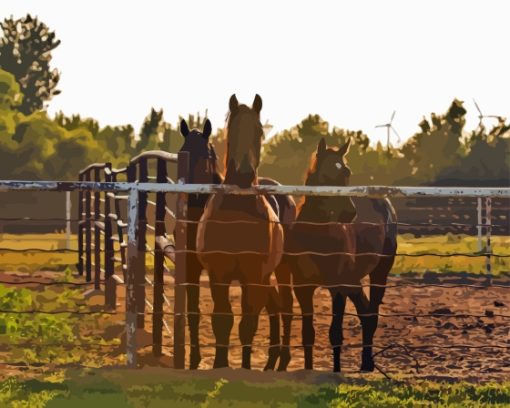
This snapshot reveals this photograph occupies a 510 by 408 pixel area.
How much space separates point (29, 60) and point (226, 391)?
72.2 meters

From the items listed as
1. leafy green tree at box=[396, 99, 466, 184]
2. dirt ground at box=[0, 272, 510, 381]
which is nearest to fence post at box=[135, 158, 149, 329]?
dirt ground at box=[0, 272, 510, 381]

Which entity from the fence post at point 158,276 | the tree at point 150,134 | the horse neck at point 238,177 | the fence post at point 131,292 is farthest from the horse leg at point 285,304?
the tree at point 150,134

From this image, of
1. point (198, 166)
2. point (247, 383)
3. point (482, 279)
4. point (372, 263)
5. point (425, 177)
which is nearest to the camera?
point (247, 383)

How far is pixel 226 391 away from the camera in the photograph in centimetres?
605

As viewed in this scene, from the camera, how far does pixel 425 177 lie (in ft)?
168

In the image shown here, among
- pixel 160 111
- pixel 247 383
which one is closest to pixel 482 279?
pixel 247 383

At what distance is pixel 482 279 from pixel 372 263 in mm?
8599

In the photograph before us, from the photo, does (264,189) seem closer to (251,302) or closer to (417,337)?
(251,302)

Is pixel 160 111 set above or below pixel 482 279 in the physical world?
above

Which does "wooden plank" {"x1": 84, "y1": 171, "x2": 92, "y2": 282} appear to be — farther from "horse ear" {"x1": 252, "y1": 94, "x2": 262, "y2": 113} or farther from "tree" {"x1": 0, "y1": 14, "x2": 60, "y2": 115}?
"tree" {"x1": 0, "y1": 14, "x2": 60, "y2": 115}

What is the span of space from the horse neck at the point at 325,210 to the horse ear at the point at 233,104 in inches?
46.8

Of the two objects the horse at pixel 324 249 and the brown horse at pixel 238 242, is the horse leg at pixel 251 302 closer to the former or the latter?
the brown horse at pixel 238 242

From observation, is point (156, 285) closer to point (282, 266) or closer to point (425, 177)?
point (282, 266)

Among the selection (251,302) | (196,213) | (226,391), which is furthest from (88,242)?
(226,391)
